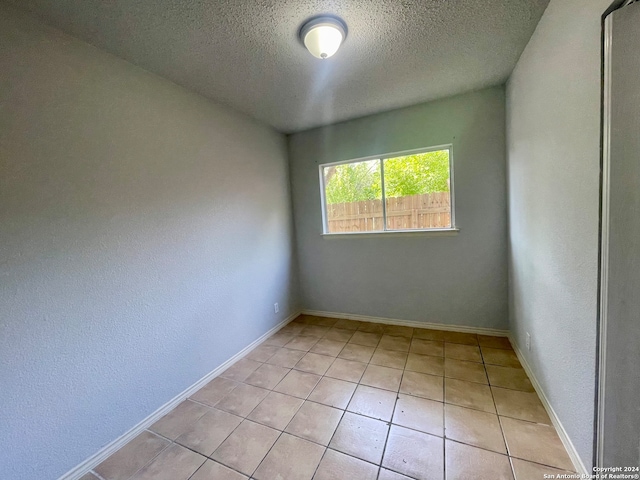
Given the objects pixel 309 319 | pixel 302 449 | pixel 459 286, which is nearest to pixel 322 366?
pixel 302 449

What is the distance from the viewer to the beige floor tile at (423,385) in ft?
5.83

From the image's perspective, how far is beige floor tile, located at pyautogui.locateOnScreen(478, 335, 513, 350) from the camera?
2.32 m

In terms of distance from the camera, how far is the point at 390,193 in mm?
2840

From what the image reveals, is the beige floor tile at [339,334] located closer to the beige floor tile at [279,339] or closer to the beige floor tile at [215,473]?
the beige floor tile at [279,339]

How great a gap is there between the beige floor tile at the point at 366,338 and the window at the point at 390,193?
118 cm

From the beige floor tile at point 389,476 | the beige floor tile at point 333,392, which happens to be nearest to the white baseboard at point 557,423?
the beige floor tile at point 389,476

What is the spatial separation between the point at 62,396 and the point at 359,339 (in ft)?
→ 7.34

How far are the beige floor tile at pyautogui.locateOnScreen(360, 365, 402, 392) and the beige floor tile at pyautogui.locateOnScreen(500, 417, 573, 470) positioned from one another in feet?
2.21

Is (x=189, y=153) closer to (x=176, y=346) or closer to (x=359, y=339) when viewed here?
(x=176, y=346)

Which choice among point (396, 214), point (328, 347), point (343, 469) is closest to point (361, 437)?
point (343, 469)

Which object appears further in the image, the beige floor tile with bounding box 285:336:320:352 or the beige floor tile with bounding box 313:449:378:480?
the beige floor tile with bounding box 285:336:320:352

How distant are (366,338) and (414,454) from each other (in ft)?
4.32

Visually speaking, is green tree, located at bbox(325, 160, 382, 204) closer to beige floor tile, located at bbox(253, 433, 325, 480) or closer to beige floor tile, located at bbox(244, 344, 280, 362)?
beige floor tile, located at bbox(244, 344, 280, 362)

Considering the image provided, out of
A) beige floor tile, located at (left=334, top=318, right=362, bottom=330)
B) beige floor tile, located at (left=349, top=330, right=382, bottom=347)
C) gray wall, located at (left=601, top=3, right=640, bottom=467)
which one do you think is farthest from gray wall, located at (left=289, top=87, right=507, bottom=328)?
gray wall, located at (left=601, top=3, right=640, bottom=467)
